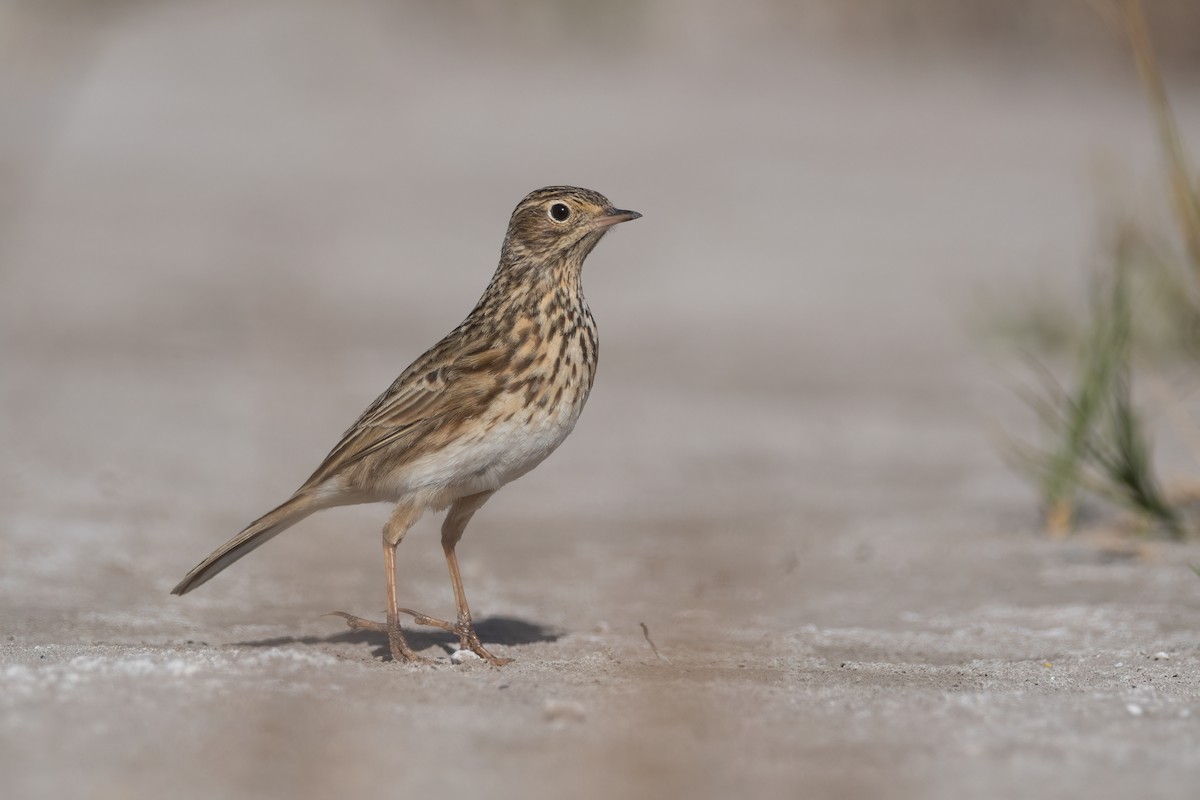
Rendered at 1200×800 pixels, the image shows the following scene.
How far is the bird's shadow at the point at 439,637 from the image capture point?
5.25 metres

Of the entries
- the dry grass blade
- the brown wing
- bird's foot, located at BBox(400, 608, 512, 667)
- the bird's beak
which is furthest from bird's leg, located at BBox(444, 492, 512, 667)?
the dry grass blade

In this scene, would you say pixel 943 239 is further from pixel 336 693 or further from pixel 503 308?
pixel 336 693

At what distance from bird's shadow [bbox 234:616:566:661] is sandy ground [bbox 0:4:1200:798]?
4 centimetres

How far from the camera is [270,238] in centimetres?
1700

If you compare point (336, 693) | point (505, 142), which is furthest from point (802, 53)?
point (336, 693)

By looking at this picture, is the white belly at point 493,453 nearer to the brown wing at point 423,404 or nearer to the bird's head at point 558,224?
the brown wing at point 423,404

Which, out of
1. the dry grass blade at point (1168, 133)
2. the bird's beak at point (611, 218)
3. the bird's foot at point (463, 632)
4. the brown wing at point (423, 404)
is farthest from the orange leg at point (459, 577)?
the dry grass blade at point (1168, 133)

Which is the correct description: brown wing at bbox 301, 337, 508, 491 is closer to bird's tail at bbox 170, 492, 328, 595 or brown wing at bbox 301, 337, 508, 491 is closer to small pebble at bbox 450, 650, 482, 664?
bird's tail at bbox 170, 492, 328, 595

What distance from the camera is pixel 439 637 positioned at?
5598 mm

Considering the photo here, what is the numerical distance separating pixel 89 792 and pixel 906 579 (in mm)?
3927

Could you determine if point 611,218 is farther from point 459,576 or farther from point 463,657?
point 463,657

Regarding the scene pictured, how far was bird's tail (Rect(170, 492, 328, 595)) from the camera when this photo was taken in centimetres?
514

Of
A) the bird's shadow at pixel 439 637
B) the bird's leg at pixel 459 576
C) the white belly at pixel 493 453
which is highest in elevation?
the white belly at pixel 493 453

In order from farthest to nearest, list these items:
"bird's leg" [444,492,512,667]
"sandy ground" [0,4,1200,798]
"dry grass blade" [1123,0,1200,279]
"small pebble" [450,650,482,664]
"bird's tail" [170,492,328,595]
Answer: "dry grass blade" [1123,0,1200,279] → "bird's tail" [170,492,328,595] → "bird's leg" [444,492,512,667] → "small pebble" [450,650,482,664] → "sandy ground" [0,4,1200,798]
